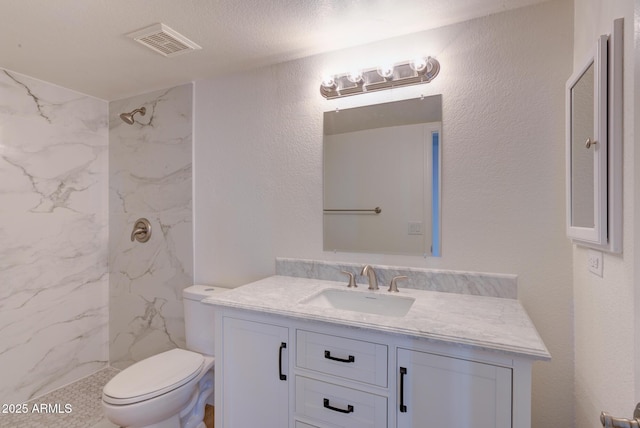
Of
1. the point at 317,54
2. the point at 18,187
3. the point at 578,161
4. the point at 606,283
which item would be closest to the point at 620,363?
the point at 606,283

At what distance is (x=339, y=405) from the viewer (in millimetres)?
1229

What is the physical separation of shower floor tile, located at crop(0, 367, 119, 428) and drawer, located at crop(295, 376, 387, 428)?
1537mm

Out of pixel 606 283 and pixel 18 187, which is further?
pixel 18 187

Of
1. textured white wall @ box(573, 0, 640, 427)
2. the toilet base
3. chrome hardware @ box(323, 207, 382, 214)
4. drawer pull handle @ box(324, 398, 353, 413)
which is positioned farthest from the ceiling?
the toilet base

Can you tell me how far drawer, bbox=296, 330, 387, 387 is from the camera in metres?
1.17

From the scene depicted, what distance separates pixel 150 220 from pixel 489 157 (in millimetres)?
2349

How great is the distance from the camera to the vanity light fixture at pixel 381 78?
1604 mm

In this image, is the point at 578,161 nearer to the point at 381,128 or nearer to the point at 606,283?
the point at 606,283

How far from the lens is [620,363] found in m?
0.91

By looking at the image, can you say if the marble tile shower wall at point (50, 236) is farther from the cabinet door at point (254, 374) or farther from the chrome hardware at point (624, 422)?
the chrome hardware at point (624, 422)

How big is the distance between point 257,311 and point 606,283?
49.4 inches

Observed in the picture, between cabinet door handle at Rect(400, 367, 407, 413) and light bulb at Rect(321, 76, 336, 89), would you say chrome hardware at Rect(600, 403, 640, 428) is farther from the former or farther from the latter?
light bulb at Rect(321, 76, 336, 89)

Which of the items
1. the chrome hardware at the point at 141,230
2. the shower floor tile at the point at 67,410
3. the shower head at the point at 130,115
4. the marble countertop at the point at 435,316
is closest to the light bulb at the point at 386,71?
the marble countertop at the point at 435,316

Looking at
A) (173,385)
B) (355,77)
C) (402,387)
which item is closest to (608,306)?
(402,387)
